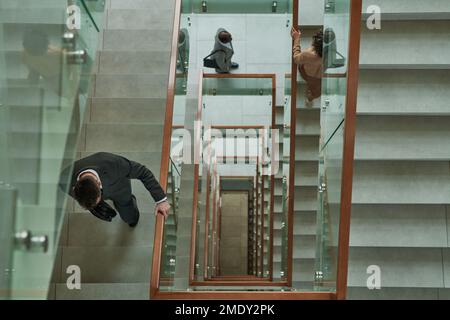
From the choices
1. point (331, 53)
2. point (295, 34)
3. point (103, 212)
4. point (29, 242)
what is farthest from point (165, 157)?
point (295, 34)

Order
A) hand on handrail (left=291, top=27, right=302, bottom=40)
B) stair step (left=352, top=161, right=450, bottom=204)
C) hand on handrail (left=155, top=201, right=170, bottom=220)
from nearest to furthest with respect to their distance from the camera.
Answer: stair step (left=352, top=161, right=450, bottom=204) < hand on handrail (left=155, top=201, right=170, bottom=220) < hand on handrail (left=291, top=27, right=302, bottom=40)

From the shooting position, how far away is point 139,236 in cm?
473

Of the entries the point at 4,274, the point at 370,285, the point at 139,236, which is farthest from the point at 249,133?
the point at 4,274

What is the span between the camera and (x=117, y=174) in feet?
14.4

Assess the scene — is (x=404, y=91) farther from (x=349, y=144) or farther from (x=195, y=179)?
(x=195, y=179)

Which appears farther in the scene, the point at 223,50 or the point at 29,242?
the point at 223,50

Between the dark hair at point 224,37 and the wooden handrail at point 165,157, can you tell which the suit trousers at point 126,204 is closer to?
the wooden handrail at point 165,157

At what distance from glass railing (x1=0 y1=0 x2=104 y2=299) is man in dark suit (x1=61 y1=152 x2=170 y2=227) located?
0.94m

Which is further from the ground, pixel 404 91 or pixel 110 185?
pixel 404 91

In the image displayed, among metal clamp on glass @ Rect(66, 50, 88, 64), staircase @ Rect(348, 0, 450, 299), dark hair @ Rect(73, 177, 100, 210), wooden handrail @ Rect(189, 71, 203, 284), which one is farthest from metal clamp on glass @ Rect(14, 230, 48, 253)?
wooden handrail @ Rect(189, 71, 203, 284)

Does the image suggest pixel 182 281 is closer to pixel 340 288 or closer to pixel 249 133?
pixel 340 288

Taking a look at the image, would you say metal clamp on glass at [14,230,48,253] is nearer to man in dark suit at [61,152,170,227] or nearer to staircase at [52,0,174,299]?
man in dark suit at [61,152,170,227]

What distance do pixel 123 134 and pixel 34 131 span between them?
3042 mm

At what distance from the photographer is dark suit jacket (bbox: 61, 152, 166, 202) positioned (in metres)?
4.29
